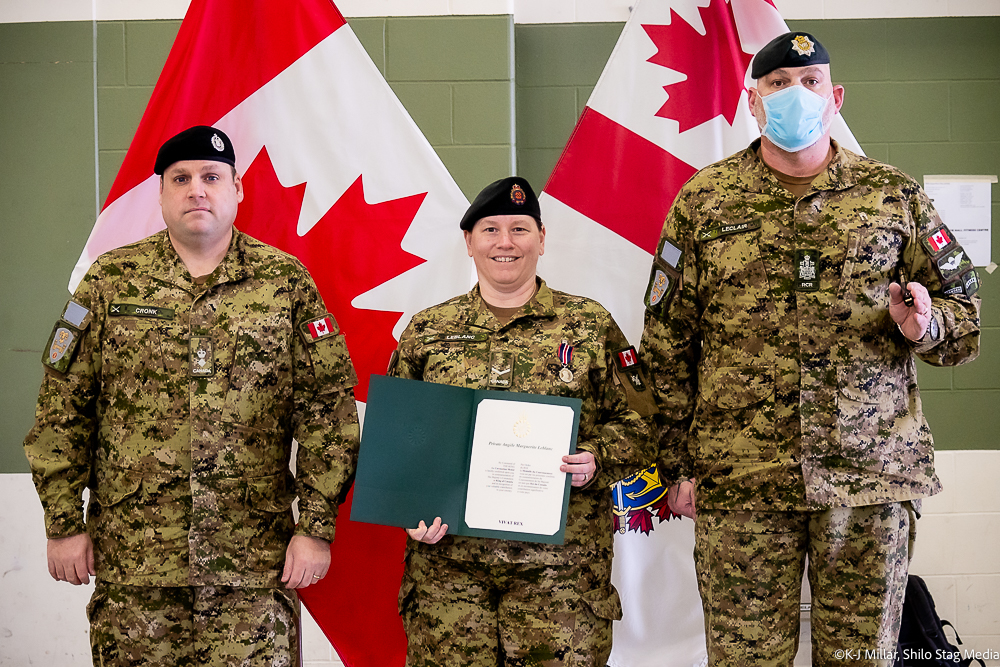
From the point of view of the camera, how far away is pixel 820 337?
67.1 inches

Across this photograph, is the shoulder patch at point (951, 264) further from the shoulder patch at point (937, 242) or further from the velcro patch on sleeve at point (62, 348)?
the velcro patch on sleeve at point (62, 348)

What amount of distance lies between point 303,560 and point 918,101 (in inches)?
107

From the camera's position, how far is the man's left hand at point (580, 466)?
171 centimetres

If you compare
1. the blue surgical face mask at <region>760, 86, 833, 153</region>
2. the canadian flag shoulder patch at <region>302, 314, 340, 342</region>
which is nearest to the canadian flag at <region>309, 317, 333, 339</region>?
the canadian flag shoulder patch at <region>302, 314, 340, 342</region>

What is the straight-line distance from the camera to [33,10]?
2879mm

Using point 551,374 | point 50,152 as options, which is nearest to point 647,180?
point 551,374

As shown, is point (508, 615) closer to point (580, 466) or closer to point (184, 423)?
point (580, 466)

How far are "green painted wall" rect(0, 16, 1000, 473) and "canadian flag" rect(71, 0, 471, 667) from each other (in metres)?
0.32

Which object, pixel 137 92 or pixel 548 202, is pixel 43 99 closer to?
pixel 137 92

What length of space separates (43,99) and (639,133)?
2128 millimetres

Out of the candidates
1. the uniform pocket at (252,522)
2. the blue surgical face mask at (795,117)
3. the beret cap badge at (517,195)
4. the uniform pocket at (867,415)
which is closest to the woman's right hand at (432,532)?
the uniform pocket at (252,522)

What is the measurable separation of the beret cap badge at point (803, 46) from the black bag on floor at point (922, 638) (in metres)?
1.66

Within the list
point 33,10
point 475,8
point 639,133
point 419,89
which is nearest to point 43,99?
point 33,10

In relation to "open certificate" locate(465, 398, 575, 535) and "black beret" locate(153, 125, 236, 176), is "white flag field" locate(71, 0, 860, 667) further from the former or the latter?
"open certificate" locate(465, 398, 575, 535)
